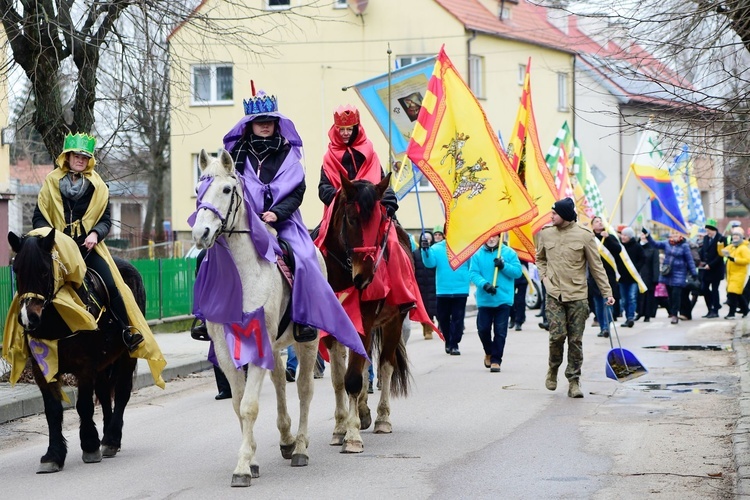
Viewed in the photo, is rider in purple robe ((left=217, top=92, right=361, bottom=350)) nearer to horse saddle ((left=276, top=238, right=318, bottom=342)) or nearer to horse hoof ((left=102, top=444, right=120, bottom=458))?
horse saddle ((left=276, top=238, right=318, bottom=342))

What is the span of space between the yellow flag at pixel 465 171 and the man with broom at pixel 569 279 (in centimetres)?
146

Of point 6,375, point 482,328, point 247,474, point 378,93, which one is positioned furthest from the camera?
point 378,93

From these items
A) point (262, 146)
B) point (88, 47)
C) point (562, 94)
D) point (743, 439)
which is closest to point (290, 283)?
point (262, 146)

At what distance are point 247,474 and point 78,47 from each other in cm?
747

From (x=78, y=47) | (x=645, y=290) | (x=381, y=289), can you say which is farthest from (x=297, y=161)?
(x=645, y=290)

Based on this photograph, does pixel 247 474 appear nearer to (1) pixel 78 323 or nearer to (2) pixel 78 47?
(1) pixel 78 323

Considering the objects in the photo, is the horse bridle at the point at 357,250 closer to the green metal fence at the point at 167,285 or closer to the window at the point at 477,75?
the green metal fence at the point at 167,285

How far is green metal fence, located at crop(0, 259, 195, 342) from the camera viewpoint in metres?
20.8

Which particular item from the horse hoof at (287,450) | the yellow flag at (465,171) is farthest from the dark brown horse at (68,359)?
the yellow flag at (465,171)

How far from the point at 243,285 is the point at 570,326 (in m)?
5.54

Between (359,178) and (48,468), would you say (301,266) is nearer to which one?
(359,178)

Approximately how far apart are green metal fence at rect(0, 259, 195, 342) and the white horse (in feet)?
39.5

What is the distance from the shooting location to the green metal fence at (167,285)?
20750 millimetres

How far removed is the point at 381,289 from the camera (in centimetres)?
948
